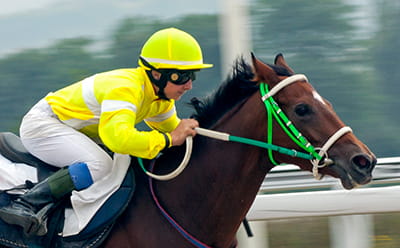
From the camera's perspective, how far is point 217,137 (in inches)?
159

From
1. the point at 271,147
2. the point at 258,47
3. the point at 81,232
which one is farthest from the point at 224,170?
→ the point at 258,47

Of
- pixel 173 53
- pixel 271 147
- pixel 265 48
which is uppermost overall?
pixel 173 53

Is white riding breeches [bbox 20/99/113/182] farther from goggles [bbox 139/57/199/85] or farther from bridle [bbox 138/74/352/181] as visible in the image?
goggles [bbox 139/57/199/85]

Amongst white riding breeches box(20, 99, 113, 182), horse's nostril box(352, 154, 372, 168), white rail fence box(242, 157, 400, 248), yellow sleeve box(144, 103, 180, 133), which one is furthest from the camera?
white rail fence box(242, 157, 400, 248)

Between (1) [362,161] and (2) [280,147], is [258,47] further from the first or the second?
(1) [362,161]

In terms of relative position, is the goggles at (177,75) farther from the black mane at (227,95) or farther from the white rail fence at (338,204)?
the white rail fence at (338,204)

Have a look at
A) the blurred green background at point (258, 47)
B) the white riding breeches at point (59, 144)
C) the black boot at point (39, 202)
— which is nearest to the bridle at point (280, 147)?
the white riding breeches at point (59, 144)

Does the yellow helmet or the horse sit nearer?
the horse

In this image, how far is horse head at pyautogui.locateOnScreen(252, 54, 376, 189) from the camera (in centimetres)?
375

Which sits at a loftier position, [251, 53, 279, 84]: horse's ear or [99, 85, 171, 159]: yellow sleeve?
[251, 53, 279, 84]: horse's ear

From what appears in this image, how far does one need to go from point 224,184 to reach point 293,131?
467mm

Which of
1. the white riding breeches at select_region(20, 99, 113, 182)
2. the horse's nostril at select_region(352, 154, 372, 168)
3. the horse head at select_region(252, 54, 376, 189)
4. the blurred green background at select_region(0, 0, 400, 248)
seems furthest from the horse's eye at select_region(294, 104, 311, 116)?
the blurred green background at select_region(0, 0, 400, 248)

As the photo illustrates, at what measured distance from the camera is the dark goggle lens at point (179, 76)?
4082 millimetres

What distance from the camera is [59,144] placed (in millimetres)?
4047
